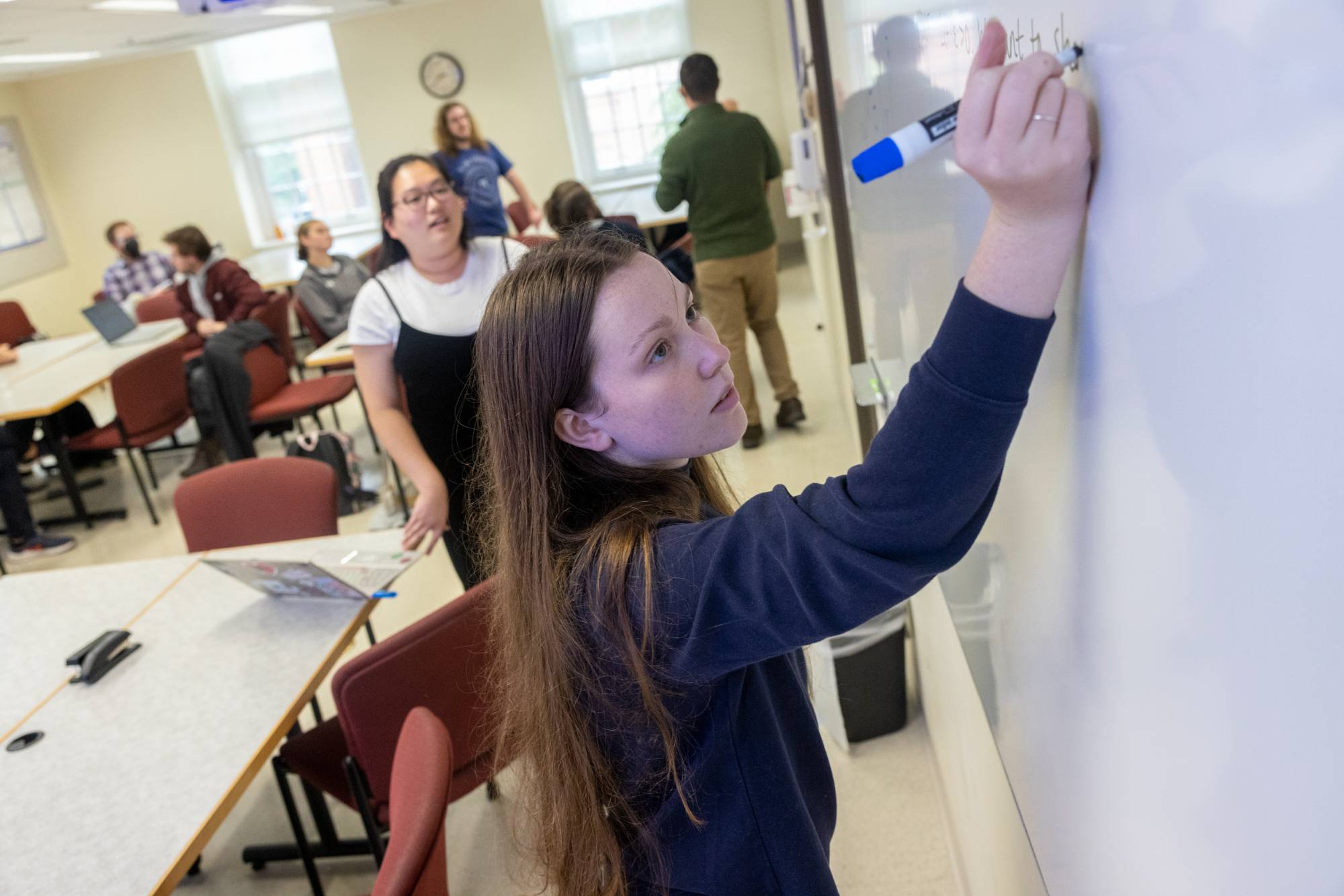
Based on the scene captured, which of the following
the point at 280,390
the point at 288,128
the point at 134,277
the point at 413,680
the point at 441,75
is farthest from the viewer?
the point at 288,128

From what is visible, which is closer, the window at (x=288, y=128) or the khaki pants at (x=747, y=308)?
the khaki pants at (x=747, y=308)

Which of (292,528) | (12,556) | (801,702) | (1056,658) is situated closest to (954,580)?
(801,702)

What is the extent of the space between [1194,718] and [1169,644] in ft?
0.15

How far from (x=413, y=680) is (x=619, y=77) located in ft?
26.2

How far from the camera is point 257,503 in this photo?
2820 millimetres

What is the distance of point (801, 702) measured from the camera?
113 centimetres

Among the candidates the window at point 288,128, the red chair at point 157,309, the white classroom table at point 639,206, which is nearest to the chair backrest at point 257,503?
the red chair at point 157,309

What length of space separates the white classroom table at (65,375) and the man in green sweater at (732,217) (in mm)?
2760

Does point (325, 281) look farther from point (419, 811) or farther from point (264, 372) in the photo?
point (419, 811)

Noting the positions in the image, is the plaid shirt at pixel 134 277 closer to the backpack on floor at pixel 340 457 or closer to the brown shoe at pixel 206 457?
the brown shoe at pixel 206 457

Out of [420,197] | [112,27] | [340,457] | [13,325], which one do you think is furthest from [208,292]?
[420,197]

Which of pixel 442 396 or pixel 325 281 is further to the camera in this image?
pixel 325 281

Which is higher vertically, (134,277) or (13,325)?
(134,277)

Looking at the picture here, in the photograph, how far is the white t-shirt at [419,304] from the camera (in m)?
2.24
